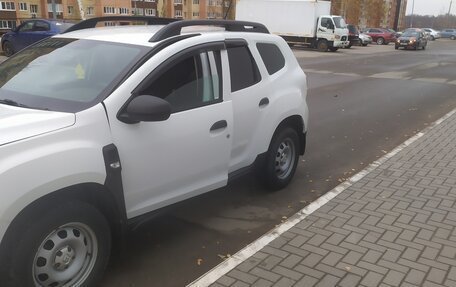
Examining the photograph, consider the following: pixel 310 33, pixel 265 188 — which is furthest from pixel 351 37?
pixel 265 188

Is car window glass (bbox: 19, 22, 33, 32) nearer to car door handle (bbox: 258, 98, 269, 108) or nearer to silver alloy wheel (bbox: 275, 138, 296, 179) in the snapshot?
silver alloy wheel (bbox: 275, 138, 296, 179)

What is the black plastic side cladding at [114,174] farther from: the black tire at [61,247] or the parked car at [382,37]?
the parked car at [382,37]

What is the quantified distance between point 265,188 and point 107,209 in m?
2.44

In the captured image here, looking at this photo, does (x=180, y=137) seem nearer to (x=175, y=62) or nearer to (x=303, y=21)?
(x=175, y=62)

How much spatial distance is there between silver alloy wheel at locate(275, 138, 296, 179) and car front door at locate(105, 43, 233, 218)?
1142mm

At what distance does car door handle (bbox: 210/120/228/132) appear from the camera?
391 cm

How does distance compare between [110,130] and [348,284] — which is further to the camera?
[348,284]

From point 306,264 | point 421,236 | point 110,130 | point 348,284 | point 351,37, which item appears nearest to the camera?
point 110,130

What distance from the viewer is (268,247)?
3.97m

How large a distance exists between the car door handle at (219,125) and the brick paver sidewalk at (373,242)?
1076 mm

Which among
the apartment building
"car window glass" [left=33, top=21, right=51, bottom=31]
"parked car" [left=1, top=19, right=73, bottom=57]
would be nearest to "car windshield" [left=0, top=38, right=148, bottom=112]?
"parked car" [left=1, top=19, right=73, bottom=57]

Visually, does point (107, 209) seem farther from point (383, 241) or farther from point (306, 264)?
point (383, 241)

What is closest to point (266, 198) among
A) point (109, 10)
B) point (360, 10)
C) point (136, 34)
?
point (136, 34)

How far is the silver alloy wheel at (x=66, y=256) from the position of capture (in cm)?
290
